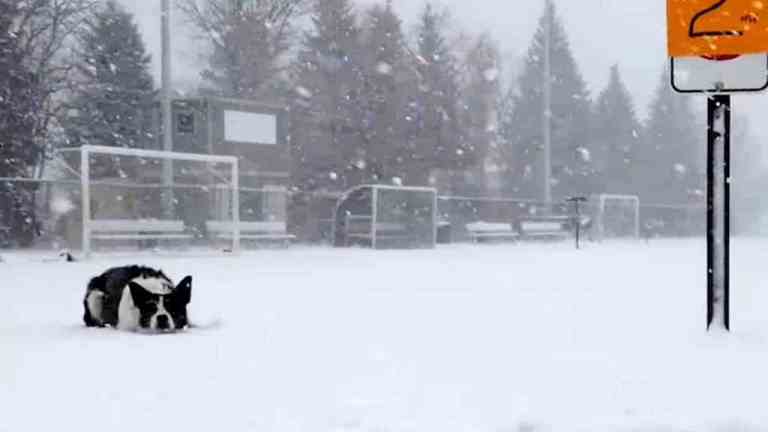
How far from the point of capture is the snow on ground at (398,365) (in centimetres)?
373

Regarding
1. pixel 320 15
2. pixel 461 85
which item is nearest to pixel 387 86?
pixel 320 15

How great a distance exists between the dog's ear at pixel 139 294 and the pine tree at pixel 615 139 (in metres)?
49.0

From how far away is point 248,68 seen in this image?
3828 cm

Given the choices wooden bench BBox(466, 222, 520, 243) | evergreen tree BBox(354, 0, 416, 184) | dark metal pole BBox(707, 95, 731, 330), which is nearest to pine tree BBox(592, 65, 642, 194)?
evergreen tree BBox(354, 0, 416, 184)

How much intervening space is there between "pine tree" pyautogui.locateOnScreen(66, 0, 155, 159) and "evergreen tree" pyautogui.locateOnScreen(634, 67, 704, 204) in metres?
33.4

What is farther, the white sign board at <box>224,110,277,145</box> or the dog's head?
the white sign board at <box>224,110,277,145</box>

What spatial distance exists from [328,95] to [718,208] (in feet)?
99.8

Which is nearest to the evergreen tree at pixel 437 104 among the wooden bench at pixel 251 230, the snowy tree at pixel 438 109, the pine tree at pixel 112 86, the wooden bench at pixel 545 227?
the snowy tree at pixel 438 109

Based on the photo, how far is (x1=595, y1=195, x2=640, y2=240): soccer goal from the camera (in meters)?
34.9

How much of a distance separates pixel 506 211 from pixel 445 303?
2423 cm

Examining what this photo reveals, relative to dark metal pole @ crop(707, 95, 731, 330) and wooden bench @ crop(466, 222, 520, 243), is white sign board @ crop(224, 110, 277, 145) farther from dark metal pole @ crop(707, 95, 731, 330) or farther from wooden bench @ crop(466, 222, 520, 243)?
dark metal pole @ crop(707, 95, 731, 330)

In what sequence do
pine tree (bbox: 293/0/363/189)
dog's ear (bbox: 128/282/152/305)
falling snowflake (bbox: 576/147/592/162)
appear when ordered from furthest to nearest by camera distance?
1. falling snowflake (bbox: 576/147/592/162)
2. pine tree (bbox: 293/0/363/189)
3. dog's ear (bbox: 128/282/152/305)

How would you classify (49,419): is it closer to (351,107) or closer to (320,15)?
(351,107)

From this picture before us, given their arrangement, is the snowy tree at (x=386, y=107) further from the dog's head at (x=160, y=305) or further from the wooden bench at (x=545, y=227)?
the dog's head at (x=160, y=305)
